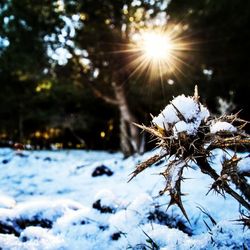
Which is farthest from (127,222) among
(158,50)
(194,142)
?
(158,50)

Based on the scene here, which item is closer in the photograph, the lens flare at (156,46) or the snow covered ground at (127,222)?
the snow covered ground at (127,222)

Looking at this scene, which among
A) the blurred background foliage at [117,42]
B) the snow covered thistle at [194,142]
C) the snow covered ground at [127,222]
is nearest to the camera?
the snow covered thistle at [194,142]

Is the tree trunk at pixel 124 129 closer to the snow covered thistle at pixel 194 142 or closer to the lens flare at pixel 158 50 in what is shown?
the lens flare at pixel 158 50

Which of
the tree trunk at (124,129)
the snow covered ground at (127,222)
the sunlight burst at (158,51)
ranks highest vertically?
the sunlight burst at (158,51)

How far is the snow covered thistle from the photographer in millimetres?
1543

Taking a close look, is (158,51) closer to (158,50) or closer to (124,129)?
(158,50)

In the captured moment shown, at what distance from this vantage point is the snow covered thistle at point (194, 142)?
1543 mm

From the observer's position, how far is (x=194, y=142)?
155 centimetres

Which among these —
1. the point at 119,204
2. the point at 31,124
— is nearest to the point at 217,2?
the point at 119,204

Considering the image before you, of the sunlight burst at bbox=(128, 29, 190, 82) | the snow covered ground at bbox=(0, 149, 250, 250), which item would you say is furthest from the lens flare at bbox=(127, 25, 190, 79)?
the snow covered ground at bbox=(0, 149, 250, 250)

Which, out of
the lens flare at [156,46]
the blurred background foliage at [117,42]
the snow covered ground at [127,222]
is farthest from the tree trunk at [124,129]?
the snow covered ground at [127,222]

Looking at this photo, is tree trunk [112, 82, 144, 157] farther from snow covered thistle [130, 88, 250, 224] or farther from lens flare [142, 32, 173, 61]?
snow covered thistle [130, 88, 250, 224]

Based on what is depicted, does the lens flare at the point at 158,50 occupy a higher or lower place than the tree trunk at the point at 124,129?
higher

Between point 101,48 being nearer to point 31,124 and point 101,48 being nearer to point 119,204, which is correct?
point 119,204
